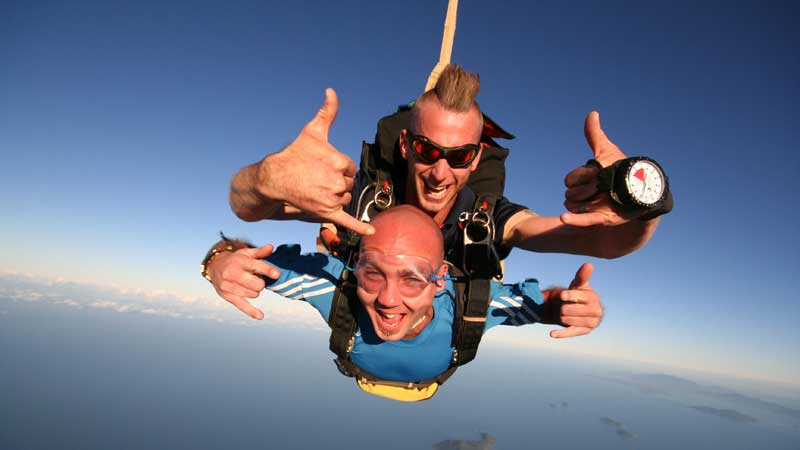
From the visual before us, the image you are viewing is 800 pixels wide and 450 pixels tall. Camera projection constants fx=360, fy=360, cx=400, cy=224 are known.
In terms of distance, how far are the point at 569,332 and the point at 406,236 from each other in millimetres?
1261

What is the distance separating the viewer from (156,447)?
11588cm

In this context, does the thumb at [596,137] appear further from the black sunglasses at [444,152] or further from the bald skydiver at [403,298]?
the black sunglasses at [444,152]

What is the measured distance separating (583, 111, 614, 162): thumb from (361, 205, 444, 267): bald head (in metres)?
1.27

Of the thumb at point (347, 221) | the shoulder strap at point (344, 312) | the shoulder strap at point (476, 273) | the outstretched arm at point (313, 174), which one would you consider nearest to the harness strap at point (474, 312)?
the shoulder strap at point (476, 273)

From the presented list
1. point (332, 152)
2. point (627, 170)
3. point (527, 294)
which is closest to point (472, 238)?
point (527, 294)

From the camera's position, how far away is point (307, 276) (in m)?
2.93

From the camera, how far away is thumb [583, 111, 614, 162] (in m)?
2.00

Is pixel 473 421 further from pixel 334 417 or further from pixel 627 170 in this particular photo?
pixel 627 170

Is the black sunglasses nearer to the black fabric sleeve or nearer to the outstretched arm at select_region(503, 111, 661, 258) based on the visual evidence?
the black fabric sleeve

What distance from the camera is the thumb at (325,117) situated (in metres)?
1.57

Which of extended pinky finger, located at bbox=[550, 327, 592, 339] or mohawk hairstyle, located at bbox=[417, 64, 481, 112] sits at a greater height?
mohawk hairstyle, located at bbox=[417, 64, 481, 112]

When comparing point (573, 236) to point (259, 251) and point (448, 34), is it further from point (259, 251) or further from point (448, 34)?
point (448, 34)

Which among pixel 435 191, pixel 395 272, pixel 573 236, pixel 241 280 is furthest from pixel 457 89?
pixel 241 280

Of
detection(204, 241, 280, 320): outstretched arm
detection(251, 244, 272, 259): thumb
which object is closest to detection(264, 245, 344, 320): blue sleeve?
detection(251, 244, 272, 259): thumb
